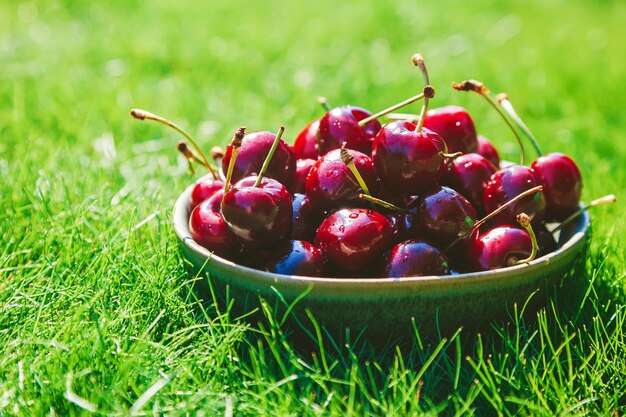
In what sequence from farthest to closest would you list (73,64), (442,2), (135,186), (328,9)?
(442,2)
(328,9)
(73,64)
(135,186)

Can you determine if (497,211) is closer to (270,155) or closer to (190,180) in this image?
(270,155)

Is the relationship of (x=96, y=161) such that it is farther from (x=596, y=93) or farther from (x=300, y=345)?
(x=596, y=93)

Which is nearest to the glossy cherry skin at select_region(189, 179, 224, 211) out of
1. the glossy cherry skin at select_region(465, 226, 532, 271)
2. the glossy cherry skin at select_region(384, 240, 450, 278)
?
the glossy cherry skin at select_region(384, 240, 450, 278)

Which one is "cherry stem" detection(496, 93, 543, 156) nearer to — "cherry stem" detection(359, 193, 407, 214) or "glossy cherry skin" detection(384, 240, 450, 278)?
"cherry stem" detection(359, 193, 407, 214)

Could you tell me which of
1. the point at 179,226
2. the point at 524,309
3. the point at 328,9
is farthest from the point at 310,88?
the point at 524,309

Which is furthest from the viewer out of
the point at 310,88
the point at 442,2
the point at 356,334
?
the point at 442,2
